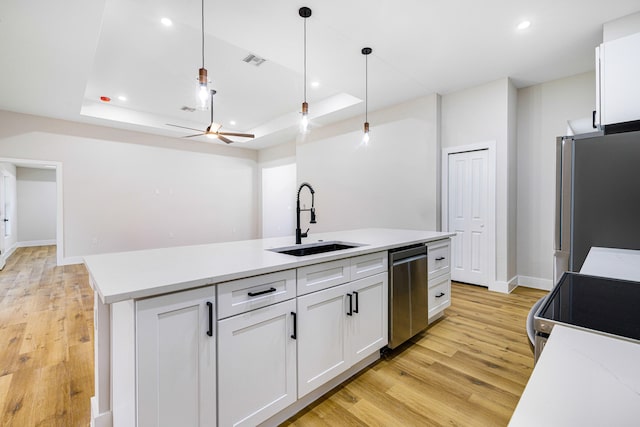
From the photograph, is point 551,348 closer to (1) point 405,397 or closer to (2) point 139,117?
(1) point 405,397

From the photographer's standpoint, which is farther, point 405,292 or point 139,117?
point 139,117

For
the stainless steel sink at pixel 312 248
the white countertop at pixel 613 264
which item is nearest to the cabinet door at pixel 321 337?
the stainless steel sink at pixel 312 248

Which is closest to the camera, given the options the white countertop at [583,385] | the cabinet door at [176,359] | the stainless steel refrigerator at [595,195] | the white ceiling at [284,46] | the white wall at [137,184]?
the white countertop at [583,385]

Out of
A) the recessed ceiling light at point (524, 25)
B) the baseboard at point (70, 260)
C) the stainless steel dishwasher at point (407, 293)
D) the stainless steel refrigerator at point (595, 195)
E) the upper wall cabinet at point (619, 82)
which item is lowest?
the baseboard at point (70, 260)

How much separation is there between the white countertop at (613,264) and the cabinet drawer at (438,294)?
1.24 m

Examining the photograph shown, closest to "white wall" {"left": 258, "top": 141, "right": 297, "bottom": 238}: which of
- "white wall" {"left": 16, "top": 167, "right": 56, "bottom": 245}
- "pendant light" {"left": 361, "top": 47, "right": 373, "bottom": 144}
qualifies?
"pendant light" {"left": 361, "top": 47, "right": 373, "bottom": 144}

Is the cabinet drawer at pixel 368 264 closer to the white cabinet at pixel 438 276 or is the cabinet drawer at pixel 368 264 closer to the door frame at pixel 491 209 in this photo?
the white cabinet at pixel 438 276

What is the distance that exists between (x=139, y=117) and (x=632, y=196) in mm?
7317

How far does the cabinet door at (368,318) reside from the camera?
1.87 m

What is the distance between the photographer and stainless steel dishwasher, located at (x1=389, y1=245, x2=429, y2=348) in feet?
7.07

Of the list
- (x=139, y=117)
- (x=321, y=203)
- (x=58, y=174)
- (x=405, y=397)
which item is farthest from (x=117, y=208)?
(x=405, y=397)

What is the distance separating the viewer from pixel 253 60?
3764 mm

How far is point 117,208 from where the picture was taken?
243 inches

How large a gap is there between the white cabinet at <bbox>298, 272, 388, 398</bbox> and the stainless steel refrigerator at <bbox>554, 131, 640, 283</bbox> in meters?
1.17
